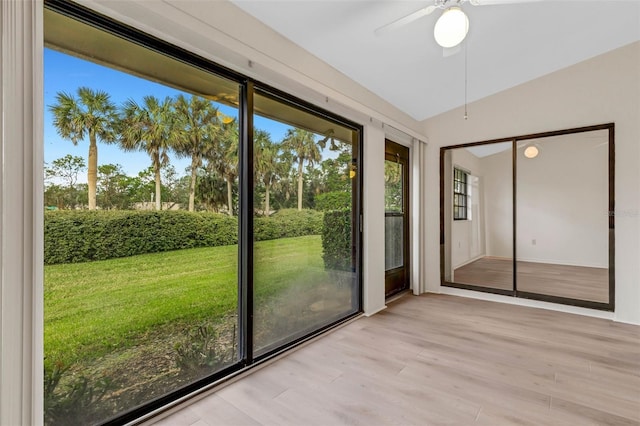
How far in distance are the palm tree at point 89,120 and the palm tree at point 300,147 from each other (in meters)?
1.30

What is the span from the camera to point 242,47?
2.04 m

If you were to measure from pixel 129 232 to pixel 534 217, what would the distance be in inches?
176

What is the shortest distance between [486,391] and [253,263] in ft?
5.93

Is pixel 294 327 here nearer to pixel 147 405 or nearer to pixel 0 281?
pixel 147 405

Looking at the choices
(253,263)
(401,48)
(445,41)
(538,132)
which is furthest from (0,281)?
(538,132)

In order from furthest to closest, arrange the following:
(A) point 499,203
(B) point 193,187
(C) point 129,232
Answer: (A) point 499,203 → (B) point 193,187 → (C) point 129,232

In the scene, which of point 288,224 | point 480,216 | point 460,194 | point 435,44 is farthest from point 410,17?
point 480,216

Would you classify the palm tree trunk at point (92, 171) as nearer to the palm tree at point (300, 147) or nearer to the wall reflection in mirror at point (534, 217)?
the palm tree at point (300, 147)

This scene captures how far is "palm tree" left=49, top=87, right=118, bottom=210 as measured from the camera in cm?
152

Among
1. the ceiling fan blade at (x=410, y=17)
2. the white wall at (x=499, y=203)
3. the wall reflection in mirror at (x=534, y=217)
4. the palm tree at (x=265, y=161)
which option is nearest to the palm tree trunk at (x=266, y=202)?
the palm tree at (x=265, y=161)

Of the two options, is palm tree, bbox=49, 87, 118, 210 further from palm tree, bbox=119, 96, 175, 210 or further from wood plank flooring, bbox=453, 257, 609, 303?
wood plank flooring, bbox=453, 257, 609, 303

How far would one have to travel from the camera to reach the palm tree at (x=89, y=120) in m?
1.52

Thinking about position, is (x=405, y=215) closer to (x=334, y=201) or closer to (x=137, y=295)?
(x=334, y=201)

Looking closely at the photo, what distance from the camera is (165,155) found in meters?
1.90
